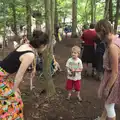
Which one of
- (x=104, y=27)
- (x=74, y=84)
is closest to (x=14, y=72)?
(x=104, y=27)

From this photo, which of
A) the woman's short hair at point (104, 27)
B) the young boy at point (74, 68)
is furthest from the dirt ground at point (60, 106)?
the woman's short hair at point (104, 27)

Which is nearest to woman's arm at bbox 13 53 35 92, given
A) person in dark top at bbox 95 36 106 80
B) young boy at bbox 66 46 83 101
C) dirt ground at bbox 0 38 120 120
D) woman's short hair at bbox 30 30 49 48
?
woman's short hair at bbox 30 30 49 48

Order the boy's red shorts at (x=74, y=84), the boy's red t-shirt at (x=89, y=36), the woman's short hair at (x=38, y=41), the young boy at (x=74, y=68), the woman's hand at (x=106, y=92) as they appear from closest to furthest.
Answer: the woman's short hair at (x=38, y=41), the woman's hand at (x=106, y=92), the young boy at (x=74, y=68), the boy's red shorts at (x=74, y=84), the boy's red t-shirt at (x=89, y=36)

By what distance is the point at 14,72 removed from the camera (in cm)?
327

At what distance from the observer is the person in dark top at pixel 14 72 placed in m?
3.10

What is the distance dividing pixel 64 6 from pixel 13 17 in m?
9.33

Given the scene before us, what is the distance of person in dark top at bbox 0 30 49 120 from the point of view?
3104 millimetres

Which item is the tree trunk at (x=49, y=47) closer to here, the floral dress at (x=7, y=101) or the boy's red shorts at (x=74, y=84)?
the boy's red shorts at (x=74, y=84)

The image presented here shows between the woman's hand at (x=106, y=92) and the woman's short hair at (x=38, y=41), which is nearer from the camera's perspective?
the woman's short hair at (x=38, y=41)

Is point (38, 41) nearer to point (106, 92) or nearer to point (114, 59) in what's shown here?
point (114, 59)

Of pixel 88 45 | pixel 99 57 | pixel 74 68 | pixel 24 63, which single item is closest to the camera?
pixel 24 63

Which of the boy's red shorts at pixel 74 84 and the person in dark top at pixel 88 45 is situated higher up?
the person in dark top at pixel 88 45

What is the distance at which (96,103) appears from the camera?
212 inches

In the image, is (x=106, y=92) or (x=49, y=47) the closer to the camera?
(x=106, y=92)
